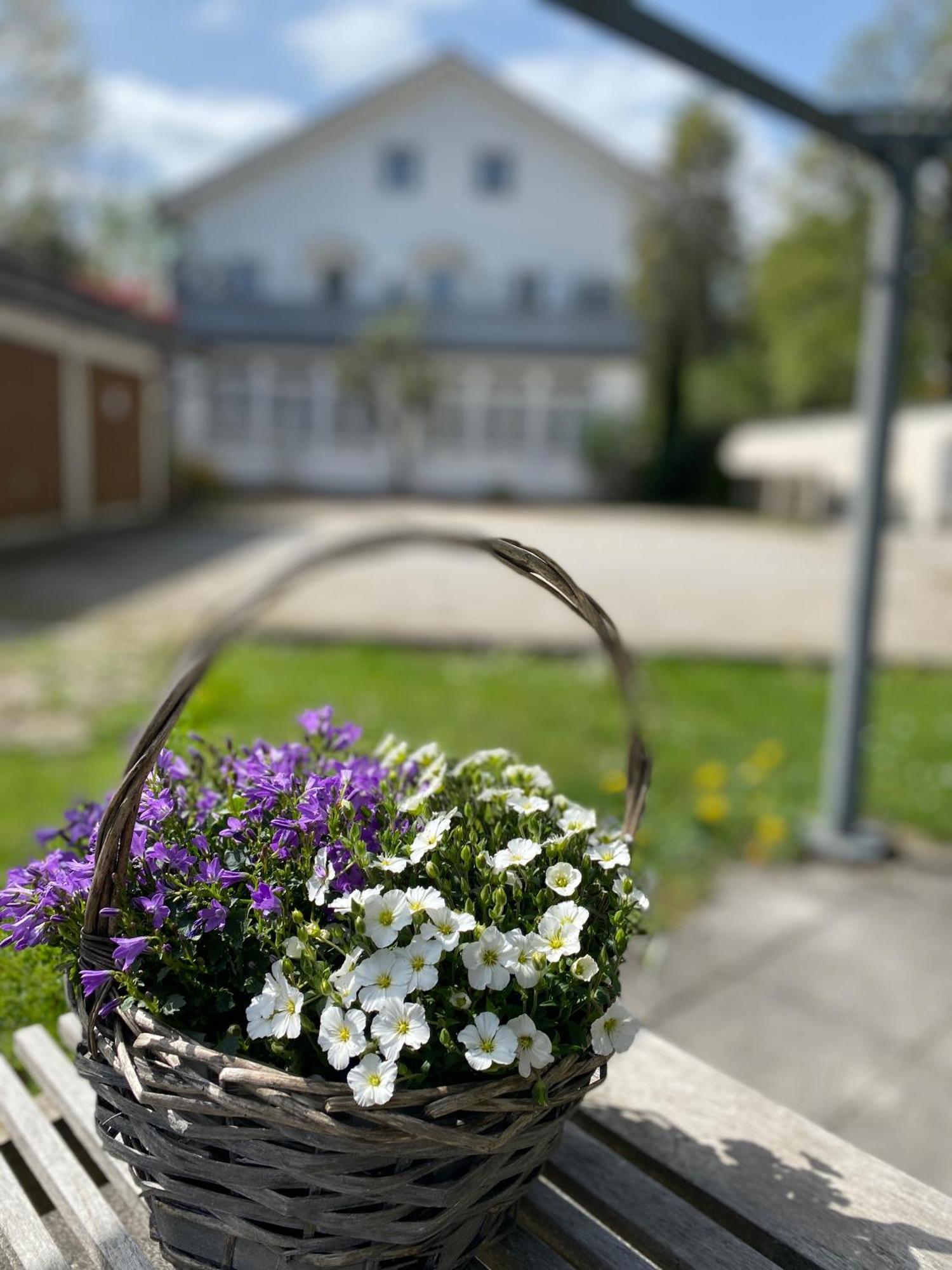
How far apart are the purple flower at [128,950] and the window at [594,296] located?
94.6 ft

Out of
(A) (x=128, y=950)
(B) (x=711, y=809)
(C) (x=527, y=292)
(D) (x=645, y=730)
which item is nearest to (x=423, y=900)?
(A) (x=128, y=950)

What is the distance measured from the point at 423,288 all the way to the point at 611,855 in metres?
29.0

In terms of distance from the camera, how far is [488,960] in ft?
3.14

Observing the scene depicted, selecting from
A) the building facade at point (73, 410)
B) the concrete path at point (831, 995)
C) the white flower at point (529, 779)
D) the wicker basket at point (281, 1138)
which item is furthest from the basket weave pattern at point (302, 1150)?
the building facade at point (73, 410)

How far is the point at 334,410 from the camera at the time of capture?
28.1 meters

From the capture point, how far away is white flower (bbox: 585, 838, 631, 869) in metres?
1.08

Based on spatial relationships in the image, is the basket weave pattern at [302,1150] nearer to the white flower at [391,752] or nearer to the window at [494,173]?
the white flower at [391,752]

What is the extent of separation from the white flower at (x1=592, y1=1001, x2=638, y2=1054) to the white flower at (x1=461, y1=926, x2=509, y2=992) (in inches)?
3.7

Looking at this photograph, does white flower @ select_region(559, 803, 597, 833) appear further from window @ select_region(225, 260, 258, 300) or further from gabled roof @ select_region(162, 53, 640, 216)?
window @ select_region(225, 260, 258, 300)

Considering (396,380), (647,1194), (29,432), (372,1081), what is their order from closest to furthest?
(372,1081) < (647,1194) < (29,432) < (396,380)

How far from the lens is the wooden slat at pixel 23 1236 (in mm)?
1025

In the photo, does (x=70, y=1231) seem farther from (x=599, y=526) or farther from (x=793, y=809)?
(x=599, y=526)

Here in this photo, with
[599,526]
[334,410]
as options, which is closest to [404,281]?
[334,410]

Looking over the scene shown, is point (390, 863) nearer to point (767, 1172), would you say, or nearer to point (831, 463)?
point (767, 1172)
